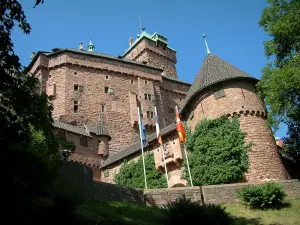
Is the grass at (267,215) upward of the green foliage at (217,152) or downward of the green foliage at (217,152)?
downward

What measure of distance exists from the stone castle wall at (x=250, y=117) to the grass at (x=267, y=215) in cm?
419

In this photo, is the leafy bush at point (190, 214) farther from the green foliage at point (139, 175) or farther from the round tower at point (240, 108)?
the green foliage at point (139, 175)

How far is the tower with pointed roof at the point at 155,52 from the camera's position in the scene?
6050 centimetres

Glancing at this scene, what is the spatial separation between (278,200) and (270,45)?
897 centimetres

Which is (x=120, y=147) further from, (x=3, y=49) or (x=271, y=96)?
(x=3, y=49)

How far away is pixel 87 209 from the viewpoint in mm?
11414

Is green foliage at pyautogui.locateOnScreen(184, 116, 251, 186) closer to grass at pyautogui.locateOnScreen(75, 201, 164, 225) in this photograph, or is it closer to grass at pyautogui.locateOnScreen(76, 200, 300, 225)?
grass at pyautogui.locateOnScreen(76, 200, 300, 225)

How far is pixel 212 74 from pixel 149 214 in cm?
1405

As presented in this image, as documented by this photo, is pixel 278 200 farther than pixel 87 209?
Yes

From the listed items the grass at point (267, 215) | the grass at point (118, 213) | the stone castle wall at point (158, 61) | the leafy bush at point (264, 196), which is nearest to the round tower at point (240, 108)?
the leafy bush at point (264, 196)

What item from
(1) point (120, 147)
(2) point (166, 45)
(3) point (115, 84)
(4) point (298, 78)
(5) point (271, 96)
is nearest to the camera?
(4) point (298, 78)

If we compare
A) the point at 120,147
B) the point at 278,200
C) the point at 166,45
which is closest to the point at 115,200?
the point at 278,200

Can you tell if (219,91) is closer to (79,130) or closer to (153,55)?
(79,130)

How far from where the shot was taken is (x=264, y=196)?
49.6 feet
